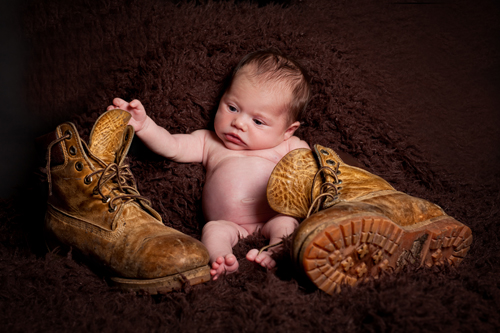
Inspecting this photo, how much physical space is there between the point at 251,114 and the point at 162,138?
0.31m

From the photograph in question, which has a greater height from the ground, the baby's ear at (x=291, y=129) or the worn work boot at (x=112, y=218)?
the baby's ear at (x=291, y=129)

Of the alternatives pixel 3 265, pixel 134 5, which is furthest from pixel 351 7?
pixel 3 265

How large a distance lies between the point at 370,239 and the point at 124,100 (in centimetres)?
90

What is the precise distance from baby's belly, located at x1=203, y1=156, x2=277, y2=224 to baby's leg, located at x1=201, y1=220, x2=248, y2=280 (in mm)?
51

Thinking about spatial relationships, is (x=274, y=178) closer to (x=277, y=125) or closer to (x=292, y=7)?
(x=277, y=125)

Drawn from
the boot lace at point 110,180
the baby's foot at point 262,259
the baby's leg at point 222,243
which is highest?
the boot lace at point 110,180

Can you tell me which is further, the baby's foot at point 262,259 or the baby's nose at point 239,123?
the baby's nose at point 239,123

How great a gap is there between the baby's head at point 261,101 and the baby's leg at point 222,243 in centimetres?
31

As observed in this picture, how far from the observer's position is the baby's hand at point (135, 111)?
127 cm

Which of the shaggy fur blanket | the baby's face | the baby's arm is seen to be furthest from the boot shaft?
the baby's arm

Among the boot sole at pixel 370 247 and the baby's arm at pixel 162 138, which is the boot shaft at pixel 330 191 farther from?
the baby's arm at pixel 162 138

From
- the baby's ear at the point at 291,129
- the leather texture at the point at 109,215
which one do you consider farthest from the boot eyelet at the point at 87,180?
the baby's ear at the point at 291,129

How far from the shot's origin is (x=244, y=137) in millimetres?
1405

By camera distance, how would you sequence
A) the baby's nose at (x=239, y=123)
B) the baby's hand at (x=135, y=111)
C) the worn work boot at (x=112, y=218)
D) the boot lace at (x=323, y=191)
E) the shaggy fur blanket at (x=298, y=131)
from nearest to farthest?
the shaggy fur blanket at (x=298, y=131), the worn work boot at (x=112, y=218), the boot lace at (x=323, y=191), the baby's hand at (x=135, y=111), the baby's nose at (x=239, y=123)
